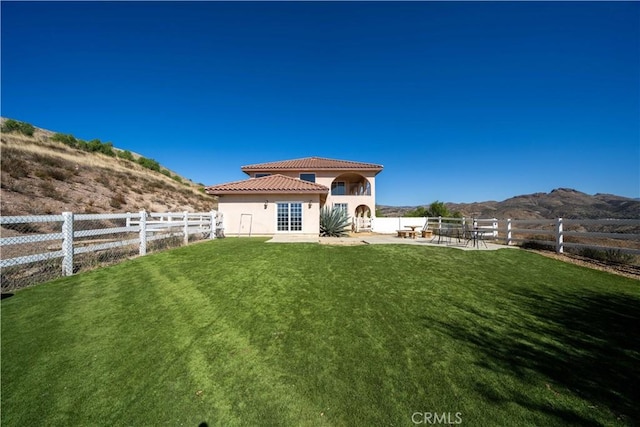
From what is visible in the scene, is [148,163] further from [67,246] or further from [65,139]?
[67,246]

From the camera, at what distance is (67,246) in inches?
271

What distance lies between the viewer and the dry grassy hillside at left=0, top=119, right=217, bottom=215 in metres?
15.8

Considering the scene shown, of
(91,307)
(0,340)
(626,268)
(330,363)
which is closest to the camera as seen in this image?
(330,363)

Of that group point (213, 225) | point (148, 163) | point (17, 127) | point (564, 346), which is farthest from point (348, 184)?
point (17, 127)

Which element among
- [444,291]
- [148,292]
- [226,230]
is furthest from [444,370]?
[226,230]

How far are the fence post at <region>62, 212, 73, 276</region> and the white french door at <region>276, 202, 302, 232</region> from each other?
1092 centimetres

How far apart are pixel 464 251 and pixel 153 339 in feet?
35.8

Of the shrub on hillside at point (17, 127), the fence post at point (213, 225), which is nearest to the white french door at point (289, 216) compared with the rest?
the fence post at point (213, 225)

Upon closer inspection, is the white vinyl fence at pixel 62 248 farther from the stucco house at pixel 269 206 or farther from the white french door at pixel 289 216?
the white french door at pixel 289 216

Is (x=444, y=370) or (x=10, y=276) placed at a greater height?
(x=10, y=276)

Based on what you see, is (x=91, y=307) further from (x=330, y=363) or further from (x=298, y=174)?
(x=298, y=174)

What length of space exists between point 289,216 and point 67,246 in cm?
1131

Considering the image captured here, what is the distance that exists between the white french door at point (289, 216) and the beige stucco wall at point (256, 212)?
0.20 metres

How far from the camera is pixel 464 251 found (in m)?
11.0
